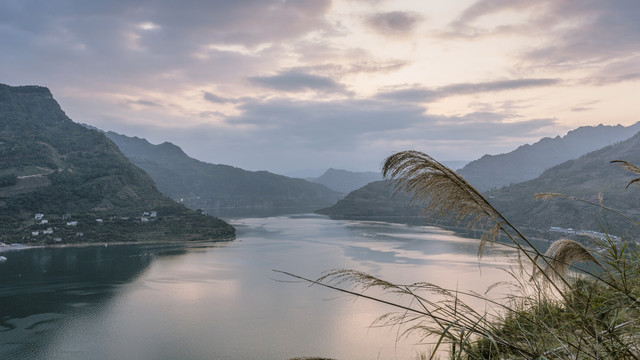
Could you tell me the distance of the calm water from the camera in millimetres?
25641

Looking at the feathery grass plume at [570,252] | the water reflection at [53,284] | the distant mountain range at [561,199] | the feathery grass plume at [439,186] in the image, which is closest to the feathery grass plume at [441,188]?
the feathery grass plume at [439,186]

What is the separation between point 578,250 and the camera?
7.39 feet

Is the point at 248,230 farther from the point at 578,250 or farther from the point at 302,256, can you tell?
the point at 578,250

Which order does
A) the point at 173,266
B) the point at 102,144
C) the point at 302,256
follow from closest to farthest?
1. the point at 173,266
2. the point at 302,256
3. the point at 102,144

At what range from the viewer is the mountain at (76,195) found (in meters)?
69.5

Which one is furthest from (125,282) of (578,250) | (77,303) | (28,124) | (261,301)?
(28,124)

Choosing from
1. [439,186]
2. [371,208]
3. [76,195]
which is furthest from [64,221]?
[371,208]

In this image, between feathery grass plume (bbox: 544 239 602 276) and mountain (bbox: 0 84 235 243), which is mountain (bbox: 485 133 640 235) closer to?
feathery grass plume (bbox: 544 239 602 276)

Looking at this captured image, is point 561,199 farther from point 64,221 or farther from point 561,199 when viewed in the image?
point 64,221

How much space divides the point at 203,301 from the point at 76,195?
6817 cm

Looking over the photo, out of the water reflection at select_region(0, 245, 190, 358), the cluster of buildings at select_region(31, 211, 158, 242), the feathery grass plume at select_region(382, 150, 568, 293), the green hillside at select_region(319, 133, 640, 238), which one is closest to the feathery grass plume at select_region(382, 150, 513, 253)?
the feathery grass plume at select_region(382, 150, 568, 293)

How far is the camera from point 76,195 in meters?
86.6

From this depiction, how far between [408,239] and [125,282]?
52.9 metres

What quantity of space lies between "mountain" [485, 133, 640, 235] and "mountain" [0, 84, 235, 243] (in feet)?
222
